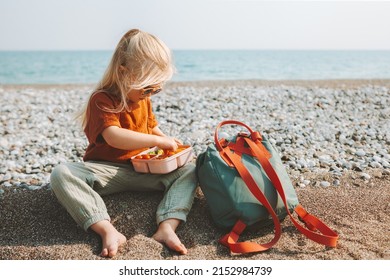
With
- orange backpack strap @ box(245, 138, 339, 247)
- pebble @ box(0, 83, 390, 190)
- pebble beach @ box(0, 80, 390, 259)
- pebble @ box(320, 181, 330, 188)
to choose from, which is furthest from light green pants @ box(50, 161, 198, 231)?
pebble @ box(320, 181, 330, 188)

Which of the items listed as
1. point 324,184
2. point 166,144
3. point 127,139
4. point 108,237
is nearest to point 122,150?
point 127,139

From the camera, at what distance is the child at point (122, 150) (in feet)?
8.45

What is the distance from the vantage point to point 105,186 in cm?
283

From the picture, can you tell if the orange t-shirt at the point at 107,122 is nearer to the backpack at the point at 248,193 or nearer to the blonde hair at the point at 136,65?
the blonde hair at the point at 136,65

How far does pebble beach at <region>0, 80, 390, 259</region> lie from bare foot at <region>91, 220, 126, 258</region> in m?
0.08

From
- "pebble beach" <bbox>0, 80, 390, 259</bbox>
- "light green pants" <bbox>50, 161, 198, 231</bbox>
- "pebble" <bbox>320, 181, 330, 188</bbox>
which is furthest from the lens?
"pebble" <bbox>320, 181, 330, 188</bbox>

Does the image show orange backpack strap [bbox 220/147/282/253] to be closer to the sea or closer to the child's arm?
the child's arm

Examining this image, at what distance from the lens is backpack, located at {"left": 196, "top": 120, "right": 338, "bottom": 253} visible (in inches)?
96.6

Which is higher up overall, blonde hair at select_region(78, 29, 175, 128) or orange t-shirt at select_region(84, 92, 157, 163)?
blonde hair at select_region(78, 29, 175, 128)

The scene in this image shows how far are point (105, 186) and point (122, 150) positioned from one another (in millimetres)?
265

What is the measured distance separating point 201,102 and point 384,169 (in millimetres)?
3470

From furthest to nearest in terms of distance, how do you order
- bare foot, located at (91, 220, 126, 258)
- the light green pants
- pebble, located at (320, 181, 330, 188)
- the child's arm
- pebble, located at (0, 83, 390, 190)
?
pebble, located at (0, 83, 390, 190), pebble, located at (320, 181, 330, 188), the child's arm, the light green pants, bare foot, located at (91, 220, 126, 258)

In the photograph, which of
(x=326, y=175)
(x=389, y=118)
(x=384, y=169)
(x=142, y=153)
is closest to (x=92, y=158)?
(x=142, y=153)

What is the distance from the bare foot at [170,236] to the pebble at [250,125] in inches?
53.4
